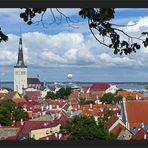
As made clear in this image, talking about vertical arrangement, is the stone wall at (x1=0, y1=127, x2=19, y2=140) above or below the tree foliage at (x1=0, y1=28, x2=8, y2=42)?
below

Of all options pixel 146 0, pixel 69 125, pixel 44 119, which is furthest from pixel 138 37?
pixel 44 119

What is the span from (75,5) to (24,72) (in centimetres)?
40

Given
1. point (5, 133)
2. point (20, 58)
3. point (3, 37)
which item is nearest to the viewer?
point (3, 37)

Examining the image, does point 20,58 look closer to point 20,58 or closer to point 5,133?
point 20,58

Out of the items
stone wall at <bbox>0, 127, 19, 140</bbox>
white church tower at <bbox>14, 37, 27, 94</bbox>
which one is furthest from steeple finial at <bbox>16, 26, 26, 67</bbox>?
stone wall at <bbox>0, 127, 19, 140</bbox>

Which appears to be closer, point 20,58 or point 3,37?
point 3,37

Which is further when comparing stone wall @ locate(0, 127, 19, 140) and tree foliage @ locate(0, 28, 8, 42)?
stone wall @ locate(0, 127, 19, 140)

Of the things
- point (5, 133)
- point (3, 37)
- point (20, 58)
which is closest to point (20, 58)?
point (20, 58)

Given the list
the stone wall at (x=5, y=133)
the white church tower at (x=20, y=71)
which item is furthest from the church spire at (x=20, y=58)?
the stone wall at (x=5, y=133)

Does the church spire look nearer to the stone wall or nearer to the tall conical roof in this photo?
the tall conical roof

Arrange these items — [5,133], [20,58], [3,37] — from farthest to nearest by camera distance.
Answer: [5,133] → [20,58] → [3,37]

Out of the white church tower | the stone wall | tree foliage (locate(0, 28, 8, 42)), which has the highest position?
tree foliage (locate(0, 28, 8, 42))

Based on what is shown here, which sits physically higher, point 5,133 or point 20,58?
point 20,58

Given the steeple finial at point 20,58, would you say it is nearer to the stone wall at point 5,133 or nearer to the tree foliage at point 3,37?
the tree foliage at point 3,37
